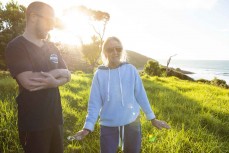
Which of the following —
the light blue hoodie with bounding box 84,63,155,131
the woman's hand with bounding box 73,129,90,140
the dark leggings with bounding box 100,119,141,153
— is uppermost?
the light blue hoodie with bounding box 84,63,155,131

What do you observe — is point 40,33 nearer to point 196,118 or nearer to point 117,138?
point 117,138

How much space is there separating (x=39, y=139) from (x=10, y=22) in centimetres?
1737

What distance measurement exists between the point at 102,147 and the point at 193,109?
5.51 meters

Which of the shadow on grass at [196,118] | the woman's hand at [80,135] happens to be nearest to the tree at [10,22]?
the shadow on grass at [196,118]

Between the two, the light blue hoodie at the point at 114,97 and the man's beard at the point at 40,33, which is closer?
the man's beard at the point at 40,33

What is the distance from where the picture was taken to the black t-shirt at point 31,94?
104 inches

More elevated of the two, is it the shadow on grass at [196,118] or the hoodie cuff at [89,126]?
the hoodie cuff at [89,126]

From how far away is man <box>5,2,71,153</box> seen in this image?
2656 mm

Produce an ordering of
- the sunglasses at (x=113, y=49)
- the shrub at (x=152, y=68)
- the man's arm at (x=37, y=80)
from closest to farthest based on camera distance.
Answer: the man's arm at (x=37, y=80), the sunglasses at (x=113, y=49), the shrub at (x=152, y=68)

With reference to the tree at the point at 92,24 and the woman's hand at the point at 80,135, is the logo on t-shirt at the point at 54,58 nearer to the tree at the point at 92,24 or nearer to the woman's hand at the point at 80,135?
the woman's hand at the point at 80,135

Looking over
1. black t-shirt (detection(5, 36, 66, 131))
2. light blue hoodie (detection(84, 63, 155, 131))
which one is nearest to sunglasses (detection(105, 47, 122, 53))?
light blue hoodie (detection(84, 63, 155, 131))

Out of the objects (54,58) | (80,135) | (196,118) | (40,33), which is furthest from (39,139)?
(196,118)

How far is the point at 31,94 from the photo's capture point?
8.95 ft

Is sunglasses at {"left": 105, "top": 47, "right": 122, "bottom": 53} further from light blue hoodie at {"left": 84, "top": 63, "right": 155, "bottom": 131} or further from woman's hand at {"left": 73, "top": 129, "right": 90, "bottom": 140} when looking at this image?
woman's hand at {"left": 73, "top": 129, "right": 90, "bottom": 140}
